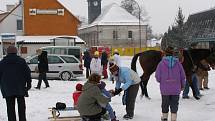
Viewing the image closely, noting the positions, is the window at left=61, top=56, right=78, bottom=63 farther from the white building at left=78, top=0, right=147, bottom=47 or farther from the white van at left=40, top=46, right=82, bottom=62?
the white building at left=78, top=0, right=147, bottom=47

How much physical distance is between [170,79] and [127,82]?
1140mm

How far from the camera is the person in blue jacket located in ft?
36.3

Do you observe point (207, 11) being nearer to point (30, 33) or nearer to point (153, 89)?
point (30, 33)

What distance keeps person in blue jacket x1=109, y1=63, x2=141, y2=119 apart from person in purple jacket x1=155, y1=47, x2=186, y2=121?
864mm

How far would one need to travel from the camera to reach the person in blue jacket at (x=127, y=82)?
36.3 ft

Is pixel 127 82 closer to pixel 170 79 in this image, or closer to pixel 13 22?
pixel 170 79

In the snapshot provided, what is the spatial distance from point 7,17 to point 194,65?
5782 cm

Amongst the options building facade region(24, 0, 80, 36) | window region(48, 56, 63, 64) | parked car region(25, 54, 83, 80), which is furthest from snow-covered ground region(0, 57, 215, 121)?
building facade region(24, 0, 80, 36)

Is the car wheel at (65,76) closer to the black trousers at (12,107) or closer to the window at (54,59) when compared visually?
the window at (54,59)

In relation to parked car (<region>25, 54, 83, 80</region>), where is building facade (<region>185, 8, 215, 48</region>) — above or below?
above

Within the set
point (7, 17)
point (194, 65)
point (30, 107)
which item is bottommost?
point (30, 107)

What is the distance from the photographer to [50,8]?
226ft

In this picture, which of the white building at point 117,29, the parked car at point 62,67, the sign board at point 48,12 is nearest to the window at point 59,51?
the parked car at point 62,67

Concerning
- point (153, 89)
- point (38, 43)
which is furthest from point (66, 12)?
point (153, 89)
